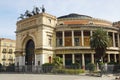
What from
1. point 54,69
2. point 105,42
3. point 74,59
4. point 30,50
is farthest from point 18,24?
point 105,42

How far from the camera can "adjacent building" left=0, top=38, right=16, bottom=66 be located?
96.1 m

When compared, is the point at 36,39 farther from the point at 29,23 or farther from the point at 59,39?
the point at 59,39

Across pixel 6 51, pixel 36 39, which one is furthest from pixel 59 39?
pixel 6 51

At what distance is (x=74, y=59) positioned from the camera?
60375 mm

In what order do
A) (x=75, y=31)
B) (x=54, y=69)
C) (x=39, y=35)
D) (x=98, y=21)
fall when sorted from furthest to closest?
(x=98, y=21)
(x=75, y=31)
(x=39, y=35)
(x=54, y=69)

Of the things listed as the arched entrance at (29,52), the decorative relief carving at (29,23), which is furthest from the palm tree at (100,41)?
the arched entrance at (29,52)

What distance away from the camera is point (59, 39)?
6228 centimetres

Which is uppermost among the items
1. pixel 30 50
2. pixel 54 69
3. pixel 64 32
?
pixel 64 32

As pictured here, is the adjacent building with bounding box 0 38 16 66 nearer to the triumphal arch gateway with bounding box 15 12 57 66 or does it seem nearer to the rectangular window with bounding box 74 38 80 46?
the triumphal arch gateway with bounding box 15 12 57 66

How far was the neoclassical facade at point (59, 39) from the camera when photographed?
58.0 m

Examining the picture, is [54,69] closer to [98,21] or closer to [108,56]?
[108,56]

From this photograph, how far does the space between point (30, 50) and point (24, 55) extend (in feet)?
6.96

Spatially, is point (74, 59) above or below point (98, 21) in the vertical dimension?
below

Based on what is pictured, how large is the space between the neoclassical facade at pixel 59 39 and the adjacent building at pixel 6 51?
32.0m
